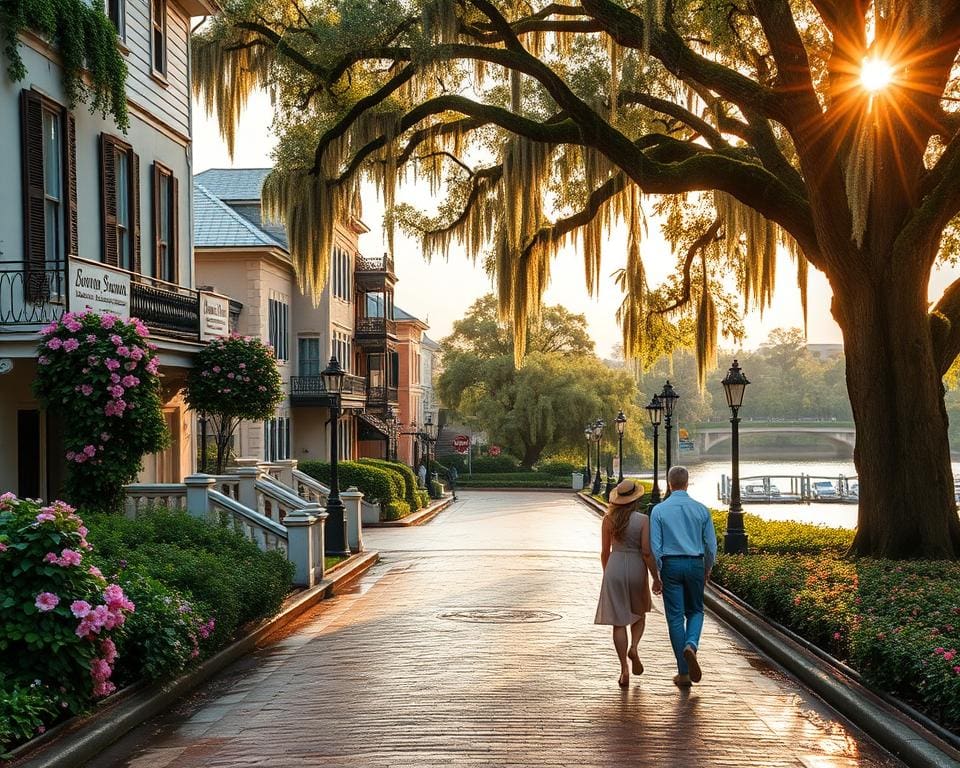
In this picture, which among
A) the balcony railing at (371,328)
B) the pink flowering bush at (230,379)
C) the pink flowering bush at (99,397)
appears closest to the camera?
the pink flowering bush at (99,397)

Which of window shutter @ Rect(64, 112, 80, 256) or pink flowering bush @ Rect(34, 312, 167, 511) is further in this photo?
window shutter @ Rect(64, 112, 80, 256)

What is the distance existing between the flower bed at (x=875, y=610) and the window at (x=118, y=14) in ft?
39.5

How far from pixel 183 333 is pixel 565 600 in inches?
293

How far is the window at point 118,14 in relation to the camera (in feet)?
58.9

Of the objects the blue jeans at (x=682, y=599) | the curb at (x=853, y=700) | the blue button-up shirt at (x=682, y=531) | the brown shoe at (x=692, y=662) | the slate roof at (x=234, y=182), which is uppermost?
the slate roof at (x=234, y=182)

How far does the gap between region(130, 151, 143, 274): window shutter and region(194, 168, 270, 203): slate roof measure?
2639 centimetres

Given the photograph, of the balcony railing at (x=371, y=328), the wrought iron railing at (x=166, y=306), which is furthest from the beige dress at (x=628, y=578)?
the balcony railing at (x=371, y=328)

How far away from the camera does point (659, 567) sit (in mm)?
9945

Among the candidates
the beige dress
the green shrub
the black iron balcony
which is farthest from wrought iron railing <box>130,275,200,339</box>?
the black iron balcony

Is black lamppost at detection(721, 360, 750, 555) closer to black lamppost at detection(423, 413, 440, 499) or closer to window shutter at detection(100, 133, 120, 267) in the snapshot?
window shutter at detection(100, 133, 120, 267)

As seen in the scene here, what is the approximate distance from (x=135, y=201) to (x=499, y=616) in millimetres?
9396

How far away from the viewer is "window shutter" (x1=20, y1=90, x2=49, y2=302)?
48.3ft

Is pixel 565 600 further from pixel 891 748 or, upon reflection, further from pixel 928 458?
pixel 891 748

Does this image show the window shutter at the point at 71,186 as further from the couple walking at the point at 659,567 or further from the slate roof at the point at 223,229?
the slate roof at the point at 223,229
